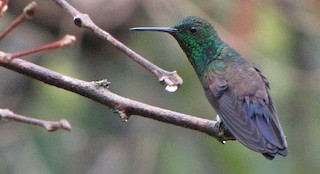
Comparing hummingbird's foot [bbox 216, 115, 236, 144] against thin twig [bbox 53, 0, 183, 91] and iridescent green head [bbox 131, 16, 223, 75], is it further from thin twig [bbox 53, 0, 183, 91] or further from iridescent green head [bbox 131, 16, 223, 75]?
iridescent green head [bbox 131, 16, 223, 75]

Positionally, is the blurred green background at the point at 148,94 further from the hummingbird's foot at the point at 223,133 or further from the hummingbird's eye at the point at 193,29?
the hummingbird's foot at the point at 223,133

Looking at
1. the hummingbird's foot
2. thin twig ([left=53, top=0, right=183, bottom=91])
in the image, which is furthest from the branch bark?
the hummingbird's foot

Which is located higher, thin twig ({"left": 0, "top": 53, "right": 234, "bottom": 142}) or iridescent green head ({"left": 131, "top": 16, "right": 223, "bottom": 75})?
iridescent green head ({"left": 131, "top": 16, "right": 223, "bottom": 75})

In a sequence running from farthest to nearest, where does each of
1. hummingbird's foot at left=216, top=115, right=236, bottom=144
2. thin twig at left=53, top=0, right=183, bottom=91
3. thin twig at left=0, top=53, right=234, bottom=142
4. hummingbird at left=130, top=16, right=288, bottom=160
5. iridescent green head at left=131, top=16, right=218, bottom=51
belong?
iridescent green head at left=131, top=16, right=218, bottom=51 → hummingbird at left=130, top=16, right=288, bottom=160 → hummingbird's foot at left=216, top=115, right=236, bottom=144 → thin twig at left=0, top=53, right=234, bottom=142 → thin twig at left=53, top=0, right=183, bottom=91

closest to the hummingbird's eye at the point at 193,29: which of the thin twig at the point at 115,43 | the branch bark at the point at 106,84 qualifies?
the branch bark at the point at 106,84

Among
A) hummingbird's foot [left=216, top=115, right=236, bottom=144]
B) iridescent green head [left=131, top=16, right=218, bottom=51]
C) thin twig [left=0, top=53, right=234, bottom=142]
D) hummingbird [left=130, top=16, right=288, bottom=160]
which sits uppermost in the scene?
iridescent green head [left=131, top=16, right=218, bottom=51]

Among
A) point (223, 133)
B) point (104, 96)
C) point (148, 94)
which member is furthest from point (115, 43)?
point (148, 94)
